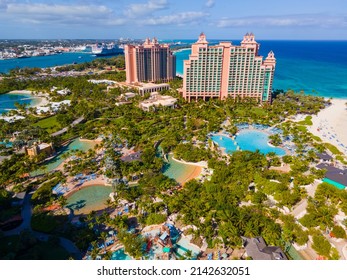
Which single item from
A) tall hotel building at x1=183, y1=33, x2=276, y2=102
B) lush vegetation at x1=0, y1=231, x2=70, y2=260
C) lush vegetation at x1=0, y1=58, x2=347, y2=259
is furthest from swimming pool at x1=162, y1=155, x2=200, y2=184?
tall hotel building at x1=183, y1=33, x2=276, y2=102

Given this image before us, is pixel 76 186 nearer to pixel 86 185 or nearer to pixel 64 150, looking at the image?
pixel 86 185

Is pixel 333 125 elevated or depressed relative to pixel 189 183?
depressed

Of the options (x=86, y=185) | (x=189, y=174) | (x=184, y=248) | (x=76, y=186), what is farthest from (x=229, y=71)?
(x=184, y=248)

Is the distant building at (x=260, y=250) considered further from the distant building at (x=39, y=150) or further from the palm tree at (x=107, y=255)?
the distant building at (x=39, y=150)

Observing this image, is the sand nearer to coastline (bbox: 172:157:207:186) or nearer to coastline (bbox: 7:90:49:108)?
coastline (bbox: 172:157:207:186)
